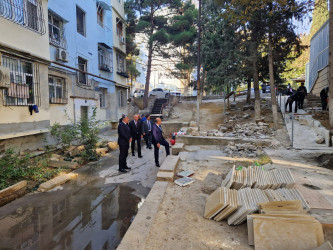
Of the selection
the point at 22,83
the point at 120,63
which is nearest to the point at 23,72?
the point at 22,83

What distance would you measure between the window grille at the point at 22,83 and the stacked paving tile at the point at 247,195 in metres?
7.66

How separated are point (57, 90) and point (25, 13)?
12.9ft

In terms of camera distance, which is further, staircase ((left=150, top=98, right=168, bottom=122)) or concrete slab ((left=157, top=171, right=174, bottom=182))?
staircase ((left=150, top=98, right=168, bottom=122))

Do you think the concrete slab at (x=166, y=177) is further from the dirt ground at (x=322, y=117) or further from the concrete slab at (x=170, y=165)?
the dirt ground at (x=322, y=117)

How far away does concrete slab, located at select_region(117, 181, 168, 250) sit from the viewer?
2.69 metres

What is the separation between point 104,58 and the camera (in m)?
16.5

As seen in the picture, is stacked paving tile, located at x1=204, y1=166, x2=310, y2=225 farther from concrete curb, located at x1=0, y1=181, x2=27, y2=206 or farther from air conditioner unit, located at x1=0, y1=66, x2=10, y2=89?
air conditioner unit, located at x1=0, y1=66, x2=10, y2=89

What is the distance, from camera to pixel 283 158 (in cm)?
628

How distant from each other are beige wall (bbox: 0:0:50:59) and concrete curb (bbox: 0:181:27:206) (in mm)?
4770

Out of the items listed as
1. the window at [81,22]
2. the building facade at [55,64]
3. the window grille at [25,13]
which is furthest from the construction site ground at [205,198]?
the window at [81,22]

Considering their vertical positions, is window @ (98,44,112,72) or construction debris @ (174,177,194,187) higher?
window @ (98,44,112,72)

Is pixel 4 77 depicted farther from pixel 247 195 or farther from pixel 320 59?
pixel 320 59

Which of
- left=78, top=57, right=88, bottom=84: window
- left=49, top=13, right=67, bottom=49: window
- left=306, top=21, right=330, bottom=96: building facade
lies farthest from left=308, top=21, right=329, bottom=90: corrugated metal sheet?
left=49, top=13, right=67, bottom=49: window

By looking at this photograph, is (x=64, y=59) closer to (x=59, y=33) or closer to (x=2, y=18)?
(x=59, y=33)
